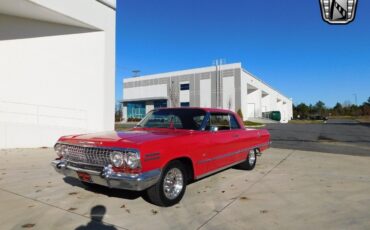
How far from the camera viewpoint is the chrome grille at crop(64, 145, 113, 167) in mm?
4574

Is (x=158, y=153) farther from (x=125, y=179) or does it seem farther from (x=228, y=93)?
(x=228, y=93)

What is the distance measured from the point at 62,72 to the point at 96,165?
10142mm

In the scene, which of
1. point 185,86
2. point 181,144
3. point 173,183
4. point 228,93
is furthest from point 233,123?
point 185,86

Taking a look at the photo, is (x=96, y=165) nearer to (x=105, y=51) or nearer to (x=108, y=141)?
(x=108, y=141)

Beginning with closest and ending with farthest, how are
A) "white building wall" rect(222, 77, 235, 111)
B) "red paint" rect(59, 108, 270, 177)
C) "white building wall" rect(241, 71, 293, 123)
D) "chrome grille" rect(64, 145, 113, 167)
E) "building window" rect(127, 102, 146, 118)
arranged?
1. "red paint" rect(59, 108, 270, 177)
2. "chrome grille" rect(64, 145, 113, 167)
3. "white building wall" rect(222, 77, 235, 111)
4. "white building wall" rect(241, 71, 293, 123)
5. "building window" rect(127, 102, 146, 118)

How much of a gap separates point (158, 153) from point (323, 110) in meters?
135

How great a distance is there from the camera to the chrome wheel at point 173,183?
486 centimetres

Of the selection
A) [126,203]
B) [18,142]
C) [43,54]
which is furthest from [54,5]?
[126,203]

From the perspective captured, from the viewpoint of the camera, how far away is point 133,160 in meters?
4.28

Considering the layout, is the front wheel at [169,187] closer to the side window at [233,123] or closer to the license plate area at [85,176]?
the license plate area at [85,176]

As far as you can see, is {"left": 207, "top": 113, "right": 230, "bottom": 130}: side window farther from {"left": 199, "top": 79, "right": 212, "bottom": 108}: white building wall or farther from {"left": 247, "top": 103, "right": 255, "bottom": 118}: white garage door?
{"left": 247, "top": 103, "right": 255, "bottom": 118}: white garage door

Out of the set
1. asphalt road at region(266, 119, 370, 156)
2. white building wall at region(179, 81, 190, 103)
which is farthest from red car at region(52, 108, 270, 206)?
white building wall at region(179, 81, 190, 103)

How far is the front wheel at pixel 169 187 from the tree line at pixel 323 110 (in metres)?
105

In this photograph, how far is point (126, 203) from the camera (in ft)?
16.4
